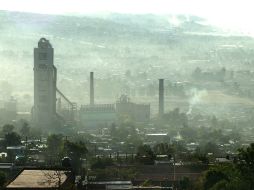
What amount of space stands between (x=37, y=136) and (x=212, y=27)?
66325 millimetres

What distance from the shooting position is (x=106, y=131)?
94.1 feet

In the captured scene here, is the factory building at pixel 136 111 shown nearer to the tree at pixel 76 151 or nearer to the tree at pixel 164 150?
the tree at pixel 164 150

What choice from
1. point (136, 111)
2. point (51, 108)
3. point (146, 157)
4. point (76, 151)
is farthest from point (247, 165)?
point (136, 111)

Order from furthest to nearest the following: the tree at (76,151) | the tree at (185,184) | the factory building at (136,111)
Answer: the factory building at (136,111), the tree at (76,151), the tree at (185,184)

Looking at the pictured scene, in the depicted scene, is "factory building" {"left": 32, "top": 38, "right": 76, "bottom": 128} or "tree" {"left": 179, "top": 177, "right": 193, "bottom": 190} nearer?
"tree" {"left": 179, "top": 177, "right": 193, "bottom": 190}

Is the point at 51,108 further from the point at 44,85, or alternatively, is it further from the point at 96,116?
the point at 96,116

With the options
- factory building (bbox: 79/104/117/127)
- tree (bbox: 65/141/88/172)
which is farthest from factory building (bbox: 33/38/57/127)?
tree (bbox: 65/141/88/172)

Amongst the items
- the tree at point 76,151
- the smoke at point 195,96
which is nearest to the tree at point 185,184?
the tree at point 76,151

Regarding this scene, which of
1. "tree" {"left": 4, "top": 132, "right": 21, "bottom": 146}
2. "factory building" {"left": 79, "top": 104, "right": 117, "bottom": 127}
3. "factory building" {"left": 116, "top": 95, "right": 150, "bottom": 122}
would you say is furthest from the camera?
"factory building" {"left": 116, "top": 95, "right": 150, "bottom": 122}

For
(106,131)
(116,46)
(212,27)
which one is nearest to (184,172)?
(106,131)

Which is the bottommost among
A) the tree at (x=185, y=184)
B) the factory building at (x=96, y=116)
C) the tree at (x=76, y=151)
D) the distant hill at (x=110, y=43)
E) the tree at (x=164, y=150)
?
the tree at (x=185, y=184)

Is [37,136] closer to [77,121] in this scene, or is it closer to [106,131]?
[106,131]

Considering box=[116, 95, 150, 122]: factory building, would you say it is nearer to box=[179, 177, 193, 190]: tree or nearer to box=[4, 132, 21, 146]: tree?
box=[4, 132, 21, 146]: tree

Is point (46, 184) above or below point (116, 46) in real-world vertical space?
below
